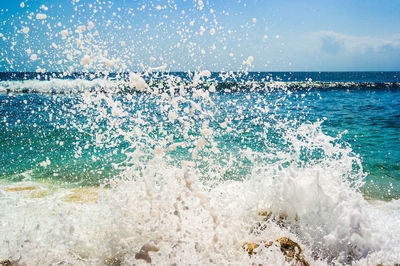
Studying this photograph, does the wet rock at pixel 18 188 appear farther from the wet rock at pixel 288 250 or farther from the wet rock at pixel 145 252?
the wet rock at pixel 288 250

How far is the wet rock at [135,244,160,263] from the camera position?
104 inches

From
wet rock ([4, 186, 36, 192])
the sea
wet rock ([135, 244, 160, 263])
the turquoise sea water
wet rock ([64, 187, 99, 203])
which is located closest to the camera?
wet rock ([135, 244, 160, 263])

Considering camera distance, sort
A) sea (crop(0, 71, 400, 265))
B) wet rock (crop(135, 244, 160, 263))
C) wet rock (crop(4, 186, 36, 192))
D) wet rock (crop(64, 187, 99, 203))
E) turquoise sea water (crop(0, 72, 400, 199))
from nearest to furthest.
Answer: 1. wet rock (crop(135, 244, 160, 263))
2. sea (crop(0, 71, 400, 265))
3. wet rock (crop(64, 187, 99, 203))
4. wet rock (crop(4, 186, 36, 192))
5. turquoise sea water (crop(0, 72, 400, 199))

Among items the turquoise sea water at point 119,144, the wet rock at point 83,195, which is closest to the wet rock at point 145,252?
the wet rock at point 83,195

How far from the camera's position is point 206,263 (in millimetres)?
2621

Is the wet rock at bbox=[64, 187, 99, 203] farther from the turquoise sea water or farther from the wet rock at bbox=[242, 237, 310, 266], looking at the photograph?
the wet rock at bbox=[242, 237, 310, 266]

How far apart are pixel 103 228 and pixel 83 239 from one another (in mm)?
223

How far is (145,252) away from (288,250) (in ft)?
4.38

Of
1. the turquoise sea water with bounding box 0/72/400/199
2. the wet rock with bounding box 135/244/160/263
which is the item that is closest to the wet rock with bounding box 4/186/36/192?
the turquoise sea water with bounding box 0/72/400/199

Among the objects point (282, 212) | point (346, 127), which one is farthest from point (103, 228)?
point (346, 127)

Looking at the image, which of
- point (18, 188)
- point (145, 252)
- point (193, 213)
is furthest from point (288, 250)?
point (18, 188)

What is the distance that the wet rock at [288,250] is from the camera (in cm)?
266

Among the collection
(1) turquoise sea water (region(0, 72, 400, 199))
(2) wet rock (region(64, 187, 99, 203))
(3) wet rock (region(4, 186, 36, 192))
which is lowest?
(2) wet rock (region(64, 187, 99, 203))

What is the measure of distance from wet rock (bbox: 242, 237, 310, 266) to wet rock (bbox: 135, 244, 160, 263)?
2.90ft
